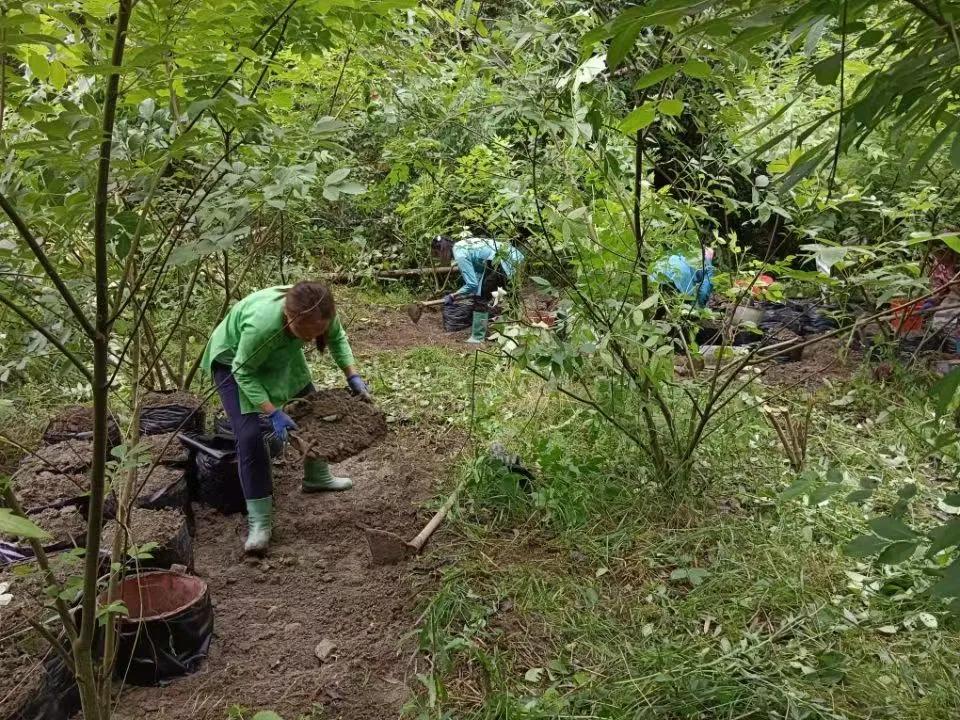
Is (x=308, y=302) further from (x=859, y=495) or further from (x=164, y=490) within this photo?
(x=859, y=495)

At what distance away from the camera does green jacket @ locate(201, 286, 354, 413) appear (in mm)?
3277

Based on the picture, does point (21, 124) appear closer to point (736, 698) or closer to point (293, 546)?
point (293, 546)

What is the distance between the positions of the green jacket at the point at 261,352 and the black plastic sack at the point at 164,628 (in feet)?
3.25

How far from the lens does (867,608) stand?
2.53 metres

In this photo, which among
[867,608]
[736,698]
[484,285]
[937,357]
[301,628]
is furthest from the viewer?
[484,285]

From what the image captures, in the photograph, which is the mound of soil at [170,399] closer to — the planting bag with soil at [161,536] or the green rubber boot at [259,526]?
the green rubber boot at [259,526]

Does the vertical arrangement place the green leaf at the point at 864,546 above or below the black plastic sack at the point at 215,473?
above

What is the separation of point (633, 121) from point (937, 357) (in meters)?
4.94

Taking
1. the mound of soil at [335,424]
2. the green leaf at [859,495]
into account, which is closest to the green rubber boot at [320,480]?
the mound of soil at [335,424]

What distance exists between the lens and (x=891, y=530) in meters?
1.02

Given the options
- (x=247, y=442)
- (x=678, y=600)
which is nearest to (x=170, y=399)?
(x=247, y=442)

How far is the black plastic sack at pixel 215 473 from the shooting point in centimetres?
384

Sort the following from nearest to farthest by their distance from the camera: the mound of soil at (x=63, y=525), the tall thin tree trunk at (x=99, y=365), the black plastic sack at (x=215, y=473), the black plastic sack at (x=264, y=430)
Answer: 1. the tall thin tree trunk at (x=99, y=365)
2. the mound of soil at (x=63, y=525)
3. the black plastic sack at (x=215, y=473)
4. the black plastic sack at (x=264, y=430)

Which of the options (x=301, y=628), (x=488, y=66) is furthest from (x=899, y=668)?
(x=488, y=66)
